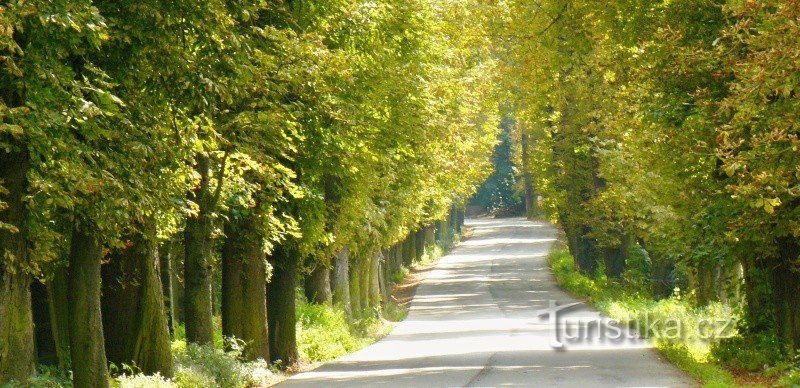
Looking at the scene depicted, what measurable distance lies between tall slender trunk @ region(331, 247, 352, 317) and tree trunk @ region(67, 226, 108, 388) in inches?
819

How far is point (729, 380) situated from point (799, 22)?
327 inches

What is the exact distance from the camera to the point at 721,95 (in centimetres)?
1942

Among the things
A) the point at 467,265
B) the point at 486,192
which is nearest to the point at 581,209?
the point at 467,265

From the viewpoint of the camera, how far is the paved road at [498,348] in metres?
20.2

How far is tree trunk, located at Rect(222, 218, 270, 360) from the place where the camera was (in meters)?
22.4

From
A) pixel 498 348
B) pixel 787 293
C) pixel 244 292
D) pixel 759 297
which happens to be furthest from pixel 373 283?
pixel 787 293

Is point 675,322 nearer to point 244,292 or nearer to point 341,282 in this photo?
point 244,292

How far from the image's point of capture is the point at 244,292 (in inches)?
895

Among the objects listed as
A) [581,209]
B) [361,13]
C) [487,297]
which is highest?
[361,13]

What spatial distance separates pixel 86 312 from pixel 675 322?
15556 millimetres

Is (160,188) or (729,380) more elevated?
(160,188)

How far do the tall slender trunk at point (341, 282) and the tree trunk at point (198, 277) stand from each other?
15.7m

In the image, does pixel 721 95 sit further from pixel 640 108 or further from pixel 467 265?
pixel 467 265

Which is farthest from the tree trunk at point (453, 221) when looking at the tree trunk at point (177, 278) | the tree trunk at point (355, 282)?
the tree trunk at point (177, 278)
